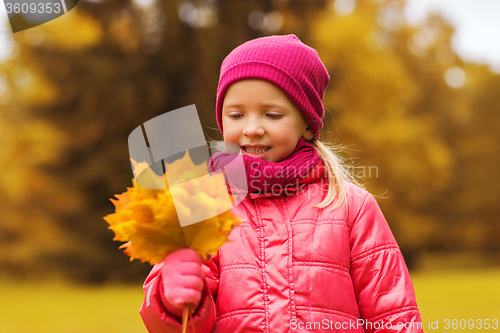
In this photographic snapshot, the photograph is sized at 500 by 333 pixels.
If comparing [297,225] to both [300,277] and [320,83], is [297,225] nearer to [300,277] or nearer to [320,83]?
[300,277]

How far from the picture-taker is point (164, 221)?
141 cm

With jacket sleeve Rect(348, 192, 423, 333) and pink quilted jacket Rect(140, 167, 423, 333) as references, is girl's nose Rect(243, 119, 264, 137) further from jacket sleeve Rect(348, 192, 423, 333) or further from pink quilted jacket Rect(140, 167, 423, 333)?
jacket sleeve Rect(348, 192, 423, 333)

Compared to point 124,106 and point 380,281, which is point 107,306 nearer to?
point 124,106

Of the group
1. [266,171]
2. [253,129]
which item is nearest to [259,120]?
[253,129]

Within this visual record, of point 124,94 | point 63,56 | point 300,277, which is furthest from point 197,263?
point 63,56

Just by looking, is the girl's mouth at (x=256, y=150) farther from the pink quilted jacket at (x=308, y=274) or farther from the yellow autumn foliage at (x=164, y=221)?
the yellow autumn foliage at (x=164, y=221)

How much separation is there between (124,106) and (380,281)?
11.1m

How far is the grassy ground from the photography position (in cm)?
869

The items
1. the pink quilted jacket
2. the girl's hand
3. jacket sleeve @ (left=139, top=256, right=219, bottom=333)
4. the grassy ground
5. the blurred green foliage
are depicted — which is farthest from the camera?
the blurred green foliage

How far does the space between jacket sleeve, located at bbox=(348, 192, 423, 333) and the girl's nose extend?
0.53 m

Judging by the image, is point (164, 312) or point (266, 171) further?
point (266, 171)

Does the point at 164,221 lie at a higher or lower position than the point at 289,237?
higher

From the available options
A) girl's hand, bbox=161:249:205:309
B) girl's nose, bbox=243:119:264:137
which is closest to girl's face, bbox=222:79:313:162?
girl's nose, bbox=243:119:264:137

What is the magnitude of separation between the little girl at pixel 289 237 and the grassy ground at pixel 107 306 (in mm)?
6582
